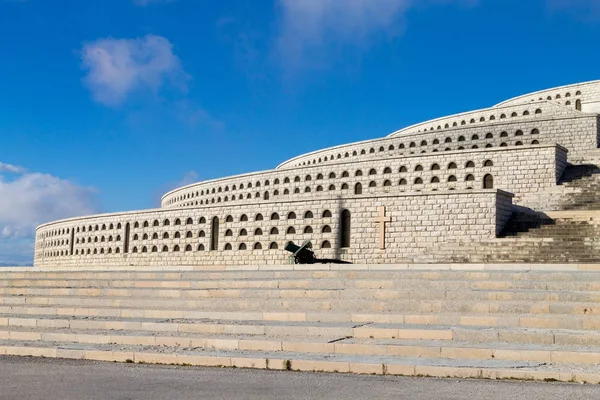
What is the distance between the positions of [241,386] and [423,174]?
833 inches

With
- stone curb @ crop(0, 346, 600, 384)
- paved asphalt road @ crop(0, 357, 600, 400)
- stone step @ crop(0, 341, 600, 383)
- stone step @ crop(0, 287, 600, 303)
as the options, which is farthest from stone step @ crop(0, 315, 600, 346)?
paved asphalt road @ crop(0, 357, 600, 400)

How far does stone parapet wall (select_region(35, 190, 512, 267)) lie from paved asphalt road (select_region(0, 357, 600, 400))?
15.3 m

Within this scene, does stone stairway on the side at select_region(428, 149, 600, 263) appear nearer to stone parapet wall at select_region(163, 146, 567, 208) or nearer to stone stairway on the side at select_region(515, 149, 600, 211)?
stone stairway on the side at select_region(515, 149, 600, 211)

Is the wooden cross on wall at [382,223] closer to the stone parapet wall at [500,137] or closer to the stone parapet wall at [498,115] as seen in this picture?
the stone parapet wall at [500,137]

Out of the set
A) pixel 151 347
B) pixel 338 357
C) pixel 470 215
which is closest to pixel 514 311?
pixel 338 357

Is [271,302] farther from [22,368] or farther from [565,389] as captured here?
[565,389]

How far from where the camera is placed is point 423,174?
27.8 m

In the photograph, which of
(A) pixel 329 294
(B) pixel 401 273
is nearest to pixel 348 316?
(A) pixel 329 294

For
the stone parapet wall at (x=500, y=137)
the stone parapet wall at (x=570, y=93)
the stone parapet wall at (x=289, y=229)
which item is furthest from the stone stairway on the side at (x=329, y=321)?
the stone parapet wall at (x=570, y=93)

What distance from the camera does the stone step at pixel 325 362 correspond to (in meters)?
8.20


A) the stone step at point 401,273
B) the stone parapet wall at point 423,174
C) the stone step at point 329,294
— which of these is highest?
the stone parapet wall at point 423,174

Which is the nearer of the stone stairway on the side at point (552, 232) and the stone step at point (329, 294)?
the stone step at point (329, 294)

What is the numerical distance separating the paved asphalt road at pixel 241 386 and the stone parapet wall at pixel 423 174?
1749 cm

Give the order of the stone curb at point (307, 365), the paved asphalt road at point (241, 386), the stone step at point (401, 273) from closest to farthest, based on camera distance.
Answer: the paved asphalt road at point (241, 386), the stone curb at point (307, 365), the stone step at point (401, 273)
